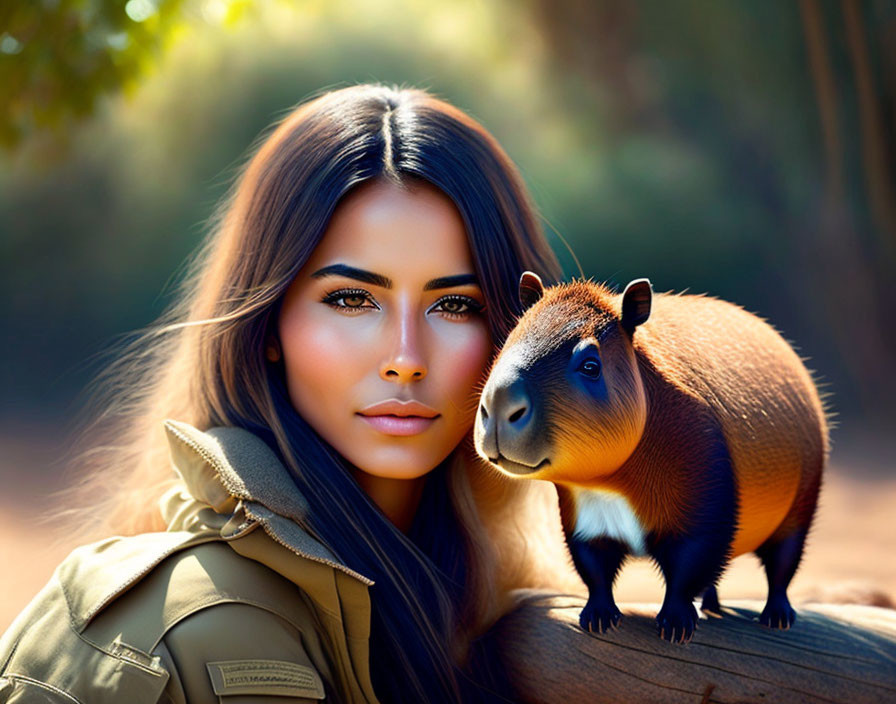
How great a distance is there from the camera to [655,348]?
1.76 meters

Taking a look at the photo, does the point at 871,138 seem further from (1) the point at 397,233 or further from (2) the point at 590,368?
(2) the point at 590,368

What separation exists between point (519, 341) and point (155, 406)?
4.62ft

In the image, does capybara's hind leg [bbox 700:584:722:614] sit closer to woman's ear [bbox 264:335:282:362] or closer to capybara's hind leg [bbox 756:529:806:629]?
capybara's hind leg [bbox 756:529:806:629]

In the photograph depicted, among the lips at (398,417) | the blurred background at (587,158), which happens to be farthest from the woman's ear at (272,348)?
the blurred background at (587,158)

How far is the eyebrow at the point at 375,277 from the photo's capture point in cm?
204

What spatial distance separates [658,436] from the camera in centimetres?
168

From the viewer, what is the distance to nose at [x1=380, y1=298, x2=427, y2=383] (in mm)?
1971

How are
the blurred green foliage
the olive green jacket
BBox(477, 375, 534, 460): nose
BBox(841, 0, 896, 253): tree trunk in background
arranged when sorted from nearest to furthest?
BBox(477, 375, 534, 460): nose
the olive green jacket
BBox(841, 0, 896, 253): tree trunk in background
the blurred green foliage

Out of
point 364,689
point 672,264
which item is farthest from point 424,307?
point 672,264

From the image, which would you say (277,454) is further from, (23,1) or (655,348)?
(23,1)

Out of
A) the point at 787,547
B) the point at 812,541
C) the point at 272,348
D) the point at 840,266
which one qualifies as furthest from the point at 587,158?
the point at 787,547

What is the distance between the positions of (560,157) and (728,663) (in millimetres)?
9671

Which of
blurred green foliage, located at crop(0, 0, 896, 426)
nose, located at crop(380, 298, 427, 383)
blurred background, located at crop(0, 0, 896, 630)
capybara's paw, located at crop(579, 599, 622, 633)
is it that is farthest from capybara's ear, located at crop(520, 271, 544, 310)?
blurred green foliage, located at crop(0, 0, 896, 426)

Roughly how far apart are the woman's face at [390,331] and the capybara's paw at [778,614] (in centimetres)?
73
